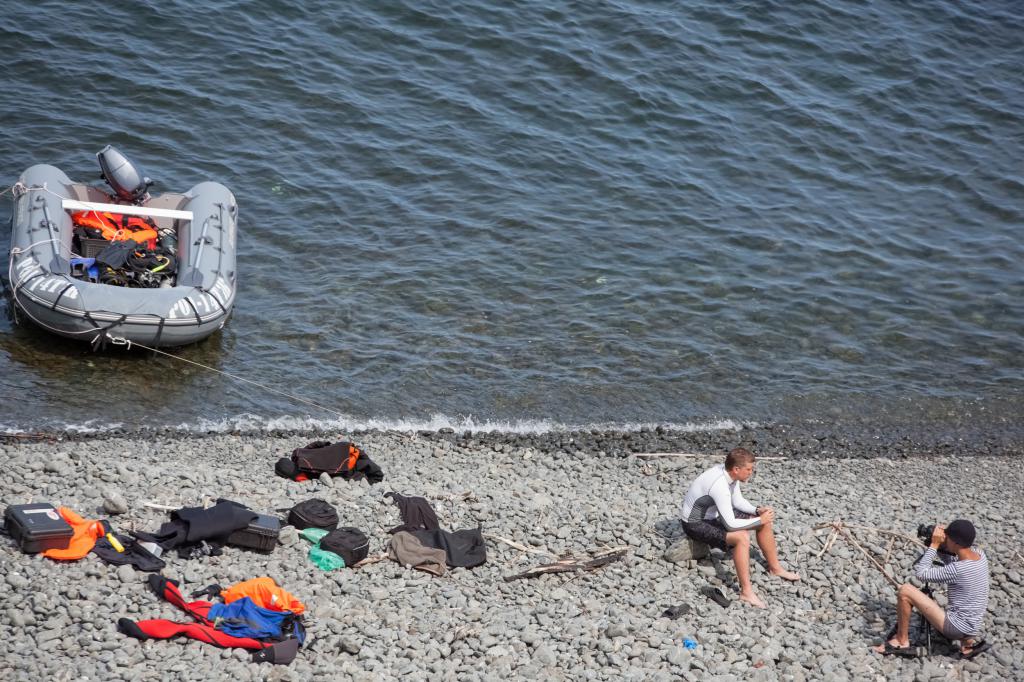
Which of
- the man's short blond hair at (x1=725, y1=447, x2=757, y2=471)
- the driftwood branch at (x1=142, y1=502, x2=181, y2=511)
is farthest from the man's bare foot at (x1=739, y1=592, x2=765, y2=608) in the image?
the driftwood branch at (x1=142, y1=502, x2=181, y2=511)

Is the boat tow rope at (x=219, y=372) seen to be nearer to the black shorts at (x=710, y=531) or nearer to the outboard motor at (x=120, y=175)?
the outboard motor at (x=120, y=175)

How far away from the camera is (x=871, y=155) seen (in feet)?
62.2

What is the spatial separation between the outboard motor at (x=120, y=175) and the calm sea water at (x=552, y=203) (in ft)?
4.80

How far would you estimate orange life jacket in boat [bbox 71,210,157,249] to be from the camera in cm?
1240

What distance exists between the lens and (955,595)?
7.34 metres

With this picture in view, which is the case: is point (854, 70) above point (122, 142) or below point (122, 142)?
above

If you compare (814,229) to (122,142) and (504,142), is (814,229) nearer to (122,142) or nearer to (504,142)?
(504,142)

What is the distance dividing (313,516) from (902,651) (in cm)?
444

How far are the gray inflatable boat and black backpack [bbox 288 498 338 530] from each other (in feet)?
13.0

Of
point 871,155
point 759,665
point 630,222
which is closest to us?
point 759,665

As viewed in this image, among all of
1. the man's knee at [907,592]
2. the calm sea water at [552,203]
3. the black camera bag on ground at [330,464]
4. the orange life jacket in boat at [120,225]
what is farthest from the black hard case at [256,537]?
the orange life jacket in boat at [120,225]

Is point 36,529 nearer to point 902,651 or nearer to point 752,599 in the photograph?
point 752,599

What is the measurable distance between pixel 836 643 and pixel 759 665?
2.35 feet

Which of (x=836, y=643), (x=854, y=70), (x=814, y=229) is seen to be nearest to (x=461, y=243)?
(x=814, y=229)
